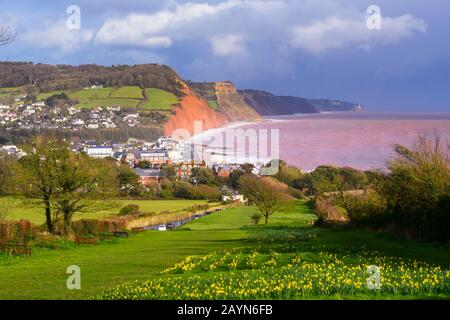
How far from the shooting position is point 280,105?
104125 mm

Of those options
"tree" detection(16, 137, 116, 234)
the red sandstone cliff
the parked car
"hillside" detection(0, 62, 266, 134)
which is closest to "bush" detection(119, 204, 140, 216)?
the parked car

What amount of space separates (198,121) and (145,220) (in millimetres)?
90222

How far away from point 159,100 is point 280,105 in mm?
54162

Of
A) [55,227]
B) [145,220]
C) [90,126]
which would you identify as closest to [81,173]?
[55,227]

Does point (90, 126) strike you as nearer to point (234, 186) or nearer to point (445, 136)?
point (234, 186)

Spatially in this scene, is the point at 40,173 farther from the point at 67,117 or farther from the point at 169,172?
the point at 67,117

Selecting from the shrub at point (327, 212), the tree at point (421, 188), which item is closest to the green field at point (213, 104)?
the shrub at point (327, 212)

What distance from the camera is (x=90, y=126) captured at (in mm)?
139000

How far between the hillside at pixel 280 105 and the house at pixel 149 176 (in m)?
21.2

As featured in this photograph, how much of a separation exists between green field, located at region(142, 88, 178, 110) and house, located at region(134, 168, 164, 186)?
42.2 metres

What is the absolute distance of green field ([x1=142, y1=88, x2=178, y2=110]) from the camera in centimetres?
14462

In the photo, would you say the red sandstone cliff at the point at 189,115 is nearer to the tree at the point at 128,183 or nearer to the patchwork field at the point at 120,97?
the patchwork field at the point at 120,97

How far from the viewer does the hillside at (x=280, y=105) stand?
3775 inches

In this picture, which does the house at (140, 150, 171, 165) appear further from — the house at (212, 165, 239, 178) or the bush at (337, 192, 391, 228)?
the bush at (337, 192, 391, 228)
